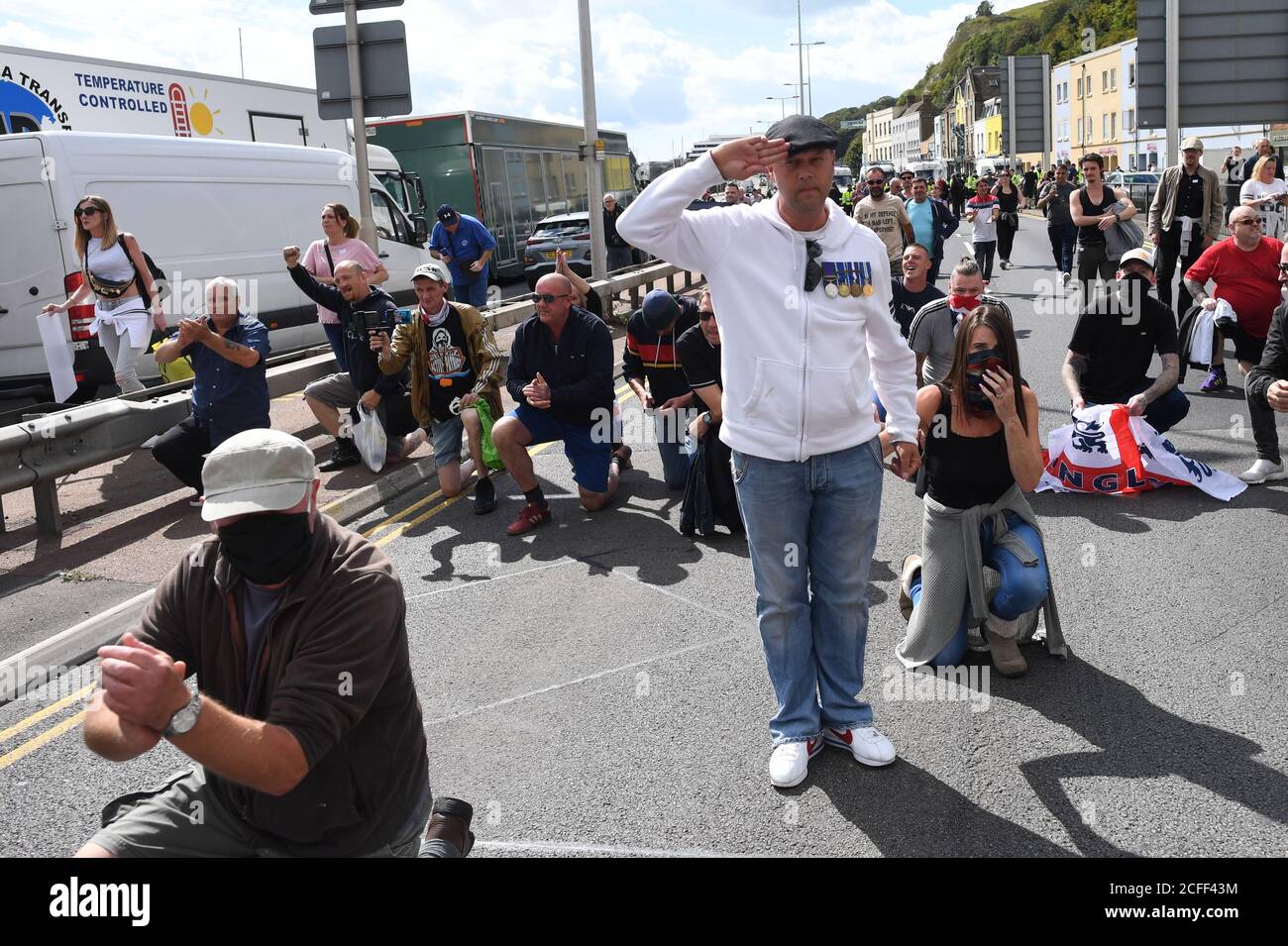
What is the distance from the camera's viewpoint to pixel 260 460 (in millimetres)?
2652

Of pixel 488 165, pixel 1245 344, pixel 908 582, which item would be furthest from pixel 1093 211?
pixel 488 165

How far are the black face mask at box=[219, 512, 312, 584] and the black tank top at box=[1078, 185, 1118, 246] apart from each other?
12364 mm

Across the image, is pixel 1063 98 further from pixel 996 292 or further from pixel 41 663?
pixel 41 663

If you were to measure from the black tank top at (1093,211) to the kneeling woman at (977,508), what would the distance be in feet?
30.3

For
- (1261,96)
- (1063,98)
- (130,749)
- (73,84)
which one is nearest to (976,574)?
(130,749)

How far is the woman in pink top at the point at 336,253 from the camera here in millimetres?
10438

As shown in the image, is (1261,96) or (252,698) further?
(1261,96)

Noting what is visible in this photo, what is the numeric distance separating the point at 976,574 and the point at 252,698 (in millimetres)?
3218

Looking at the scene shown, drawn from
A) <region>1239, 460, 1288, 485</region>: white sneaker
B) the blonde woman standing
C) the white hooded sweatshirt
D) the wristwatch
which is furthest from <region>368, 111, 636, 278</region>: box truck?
the wristwatch

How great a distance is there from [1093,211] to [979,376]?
9525 mm

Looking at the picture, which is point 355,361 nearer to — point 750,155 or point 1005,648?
point 1005,648

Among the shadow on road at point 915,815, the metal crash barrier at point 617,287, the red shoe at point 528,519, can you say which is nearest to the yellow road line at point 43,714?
the red shoe at point 528,519

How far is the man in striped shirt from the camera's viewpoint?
8.41 meters

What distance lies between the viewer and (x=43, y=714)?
5.19 m
